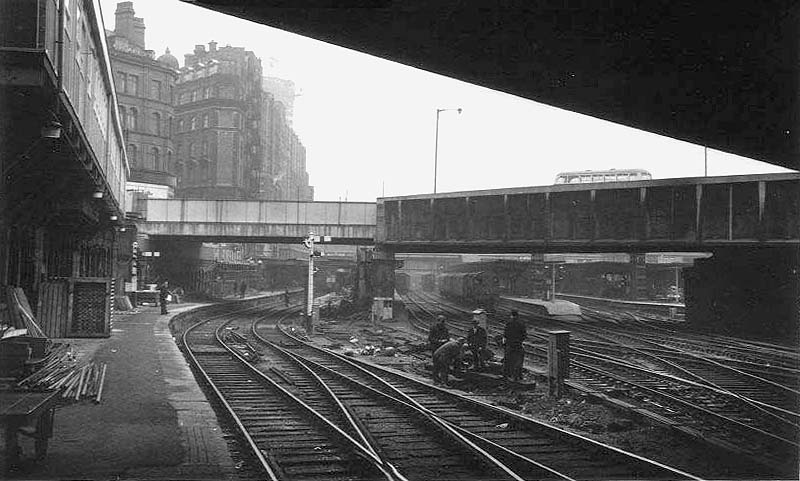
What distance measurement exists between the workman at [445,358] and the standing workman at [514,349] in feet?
3.30

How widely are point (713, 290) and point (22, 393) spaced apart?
28381 mm

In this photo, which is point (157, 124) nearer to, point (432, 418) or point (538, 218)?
point (538, 218)

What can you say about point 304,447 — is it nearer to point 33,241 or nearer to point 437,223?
point 33,241

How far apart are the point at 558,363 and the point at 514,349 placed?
44.2 inches

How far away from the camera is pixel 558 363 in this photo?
1323cm

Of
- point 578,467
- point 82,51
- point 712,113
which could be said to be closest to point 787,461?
point 578,467

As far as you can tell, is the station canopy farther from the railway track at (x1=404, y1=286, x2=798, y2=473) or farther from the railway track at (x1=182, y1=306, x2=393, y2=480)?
the railway track at (x1=182, y1=306, x2=393, y2=480)

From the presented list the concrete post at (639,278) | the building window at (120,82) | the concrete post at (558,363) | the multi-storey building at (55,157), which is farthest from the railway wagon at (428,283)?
the concrete post at (558,363)

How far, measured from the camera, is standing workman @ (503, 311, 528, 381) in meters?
13.9

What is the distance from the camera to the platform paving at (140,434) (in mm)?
7777

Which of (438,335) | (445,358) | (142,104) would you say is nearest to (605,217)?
(438,335)

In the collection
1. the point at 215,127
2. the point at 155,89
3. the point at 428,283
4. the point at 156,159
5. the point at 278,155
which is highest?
the point at 155,89

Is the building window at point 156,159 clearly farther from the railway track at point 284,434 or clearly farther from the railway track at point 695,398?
the railway track at point 695,398

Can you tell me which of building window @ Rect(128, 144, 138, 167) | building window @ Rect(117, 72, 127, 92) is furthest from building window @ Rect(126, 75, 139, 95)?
building window @ Rect(128, 144, 138, 167)
